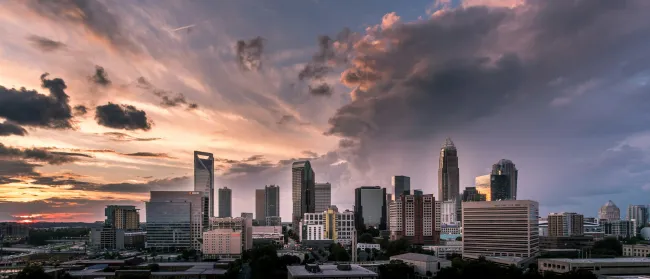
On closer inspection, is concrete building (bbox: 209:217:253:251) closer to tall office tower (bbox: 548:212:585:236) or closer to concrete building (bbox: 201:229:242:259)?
concrete building (bbox: 201:229:242:259)

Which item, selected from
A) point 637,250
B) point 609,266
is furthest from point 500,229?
point 637,250

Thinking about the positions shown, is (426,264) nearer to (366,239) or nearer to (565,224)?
(366,239)

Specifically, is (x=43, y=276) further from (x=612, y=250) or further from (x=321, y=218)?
(x=612, y=250)

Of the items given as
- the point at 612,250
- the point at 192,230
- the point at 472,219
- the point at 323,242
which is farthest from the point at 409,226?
the point at 192,230

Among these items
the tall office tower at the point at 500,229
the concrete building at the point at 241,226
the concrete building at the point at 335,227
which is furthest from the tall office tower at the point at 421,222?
the concrete building at the point at 241,226

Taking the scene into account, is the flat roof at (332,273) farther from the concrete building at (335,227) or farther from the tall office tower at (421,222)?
the concrete building at (335,227)

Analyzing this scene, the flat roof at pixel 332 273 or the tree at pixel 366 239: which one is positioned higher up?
the flat roof at pixel 332 273
